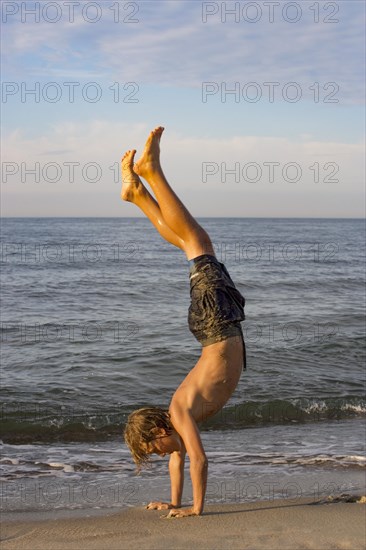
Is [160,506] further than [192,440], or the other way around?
[160,506]

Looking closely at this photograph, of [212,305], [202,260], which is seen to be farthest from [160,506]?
[202,260]

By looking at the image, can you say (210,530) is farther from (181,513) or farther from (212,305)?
(212,305)

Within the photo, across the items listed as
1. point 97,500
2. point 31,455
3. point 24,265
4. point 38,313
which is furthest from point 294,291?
point 97,500

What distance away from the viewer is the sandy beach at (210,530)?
4922mm

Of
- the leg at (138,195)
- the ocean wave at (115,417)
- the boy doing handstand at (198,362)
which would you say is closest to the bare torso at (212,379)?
the boy doing handstand at (198,362)

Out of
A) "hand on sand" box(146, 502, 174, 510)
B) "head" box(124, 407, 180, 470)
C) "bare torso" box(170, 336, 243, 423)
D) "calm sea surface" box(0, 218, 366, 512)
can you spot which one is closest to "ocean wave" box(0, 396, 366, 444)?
"calm sea surface" box(0, 218, 366, 512)

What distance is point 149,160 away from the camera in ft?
18.3

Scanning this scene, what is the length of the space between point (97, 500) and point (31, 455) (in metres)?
2.11

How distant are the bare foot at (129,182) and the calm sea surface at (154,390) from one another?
265 centimetres

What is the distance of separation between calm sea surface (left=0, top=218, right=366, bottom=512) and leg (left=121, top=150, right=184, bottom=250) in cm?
254

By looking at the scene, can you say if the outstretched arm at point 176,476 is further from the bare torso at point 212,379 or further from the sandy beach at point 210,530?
the bare torso at point 212,379

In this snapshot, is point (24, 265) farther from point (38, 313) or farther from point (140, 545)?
point (140, 545)

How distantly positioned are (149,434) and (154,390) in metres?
6.54

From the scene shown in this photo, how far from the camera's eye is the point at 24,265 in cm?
3150
